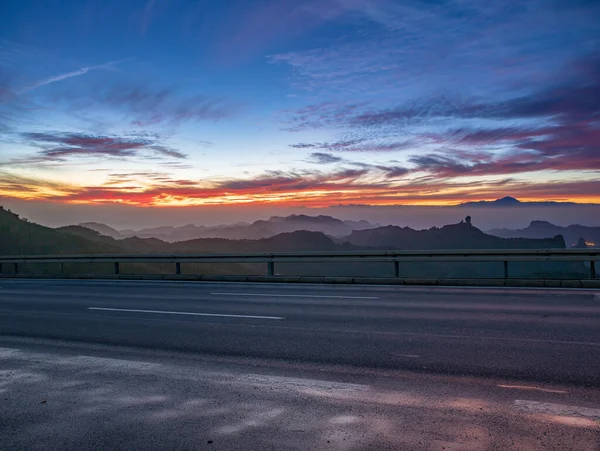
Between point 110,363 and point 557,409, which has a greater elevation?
point 110,363

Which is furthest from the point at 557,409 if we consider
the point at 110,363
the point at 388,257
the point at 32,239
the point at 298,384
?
the point at 32,239

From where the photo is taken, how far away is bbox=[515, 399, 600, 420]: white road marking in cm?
491

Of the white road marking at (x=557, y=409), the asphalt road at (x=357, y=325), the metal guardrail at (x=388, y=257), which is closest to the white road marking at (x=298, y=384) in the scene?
the asphalt road at (x=357, y=325)

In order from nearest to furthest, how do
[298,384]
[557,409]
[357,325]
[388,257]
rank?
[557,409] < [298,384] < [357,325] < [388,257]

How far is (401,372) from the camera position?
656cm

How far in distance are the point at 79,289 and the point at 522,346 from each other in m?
15.1

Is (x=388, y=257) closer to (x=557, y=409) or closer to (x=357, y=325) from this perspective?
(x=357, y=325)

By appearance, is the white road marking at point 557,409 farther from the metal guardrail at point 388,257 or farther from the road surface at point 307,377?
the metal guardrail at point 388,257

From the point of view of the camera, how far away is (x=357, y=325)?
988 centimetres

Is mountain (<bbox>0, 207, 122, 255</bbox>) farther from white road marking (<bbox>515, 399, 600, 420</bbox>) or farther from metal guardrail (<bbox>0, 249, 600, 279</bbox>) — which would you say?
white road marking (<bbox>515, 399, 600, 420</bbox>)

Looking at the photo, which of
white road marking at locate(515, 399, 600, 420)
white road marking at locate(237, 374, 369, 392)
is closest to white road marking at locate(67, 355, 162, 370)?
white road marking at locate(237, 374, 369, 392)

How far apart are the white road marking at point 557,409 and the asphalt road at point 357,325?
3.00ft

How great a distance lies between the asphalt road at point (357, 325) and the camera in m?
7.18

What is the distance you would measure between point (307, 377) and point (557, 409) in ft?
8.70
